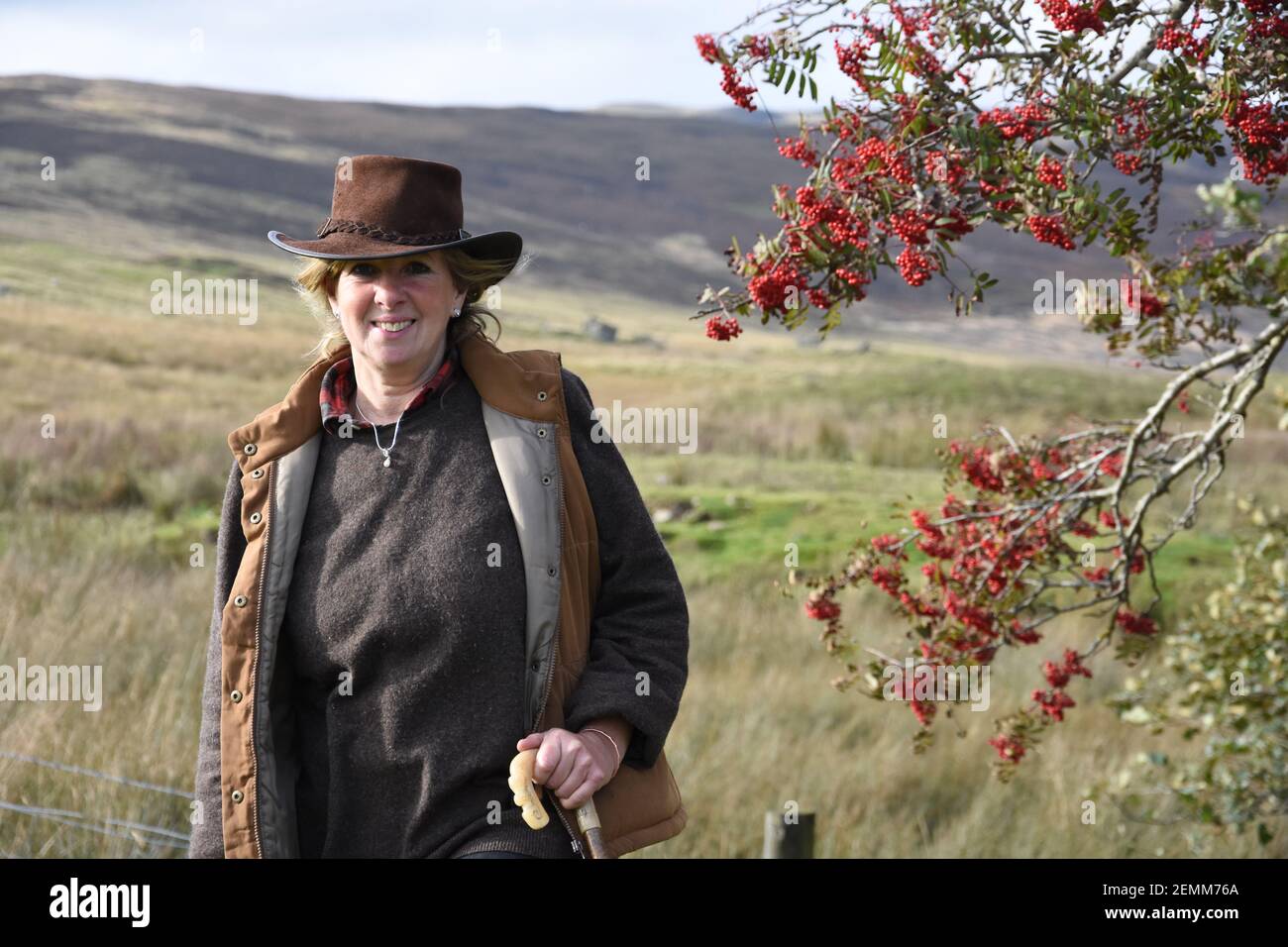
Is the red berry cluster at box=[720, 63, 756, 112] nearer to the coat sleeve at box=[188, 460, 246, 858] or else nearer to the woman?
the woman

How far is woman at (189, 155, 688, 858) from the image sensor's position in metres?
2.97

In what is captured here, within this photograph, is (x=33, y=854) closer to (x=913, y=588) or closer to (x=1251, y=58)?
(x=1251, y=58)

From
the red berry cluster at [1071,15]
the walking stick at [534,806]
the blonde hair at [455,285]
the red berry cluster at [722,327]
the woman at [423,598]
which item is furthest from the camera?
the red berry cluster at [722,327]

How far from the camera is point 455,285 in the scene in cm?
327

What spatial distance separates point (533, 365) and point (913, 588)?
7579mm

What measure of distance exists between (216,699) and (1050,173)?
2.35m

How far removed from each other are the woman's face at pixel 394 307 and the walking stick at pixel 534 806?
36.4 inches

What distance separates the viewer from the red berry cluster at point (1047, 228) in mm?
3461

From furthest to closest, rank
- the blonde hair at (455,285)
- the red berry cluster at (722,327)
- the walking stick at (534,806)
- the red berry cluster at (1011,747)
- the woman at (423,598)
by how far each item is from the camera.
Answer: the red berry cluster at (1011,747)
the red berry cluster at (722,327)
the blonde hair at (455,285)
the woman at (423,598)
the walking stick at (534,806)

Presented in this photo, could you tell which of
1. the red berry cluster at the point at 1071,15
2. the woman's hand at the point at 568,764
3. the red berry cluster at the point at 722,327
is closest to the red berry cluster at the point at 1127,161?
the red berry cluster at the point at 1071,15

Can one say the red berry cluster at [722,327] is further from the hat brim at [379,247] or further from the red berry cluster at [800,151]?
the hat brim at [379,247]

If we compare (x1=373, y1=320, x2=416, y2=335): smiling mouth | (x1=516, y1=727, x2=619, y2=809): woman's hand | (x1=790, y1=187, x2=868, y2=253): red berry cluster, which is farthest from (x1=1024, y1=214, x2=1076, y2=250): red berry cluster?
(x1=516, y1=727, x2=619, y2=809): woman's hand

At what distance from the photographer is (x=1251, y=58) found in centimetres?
339

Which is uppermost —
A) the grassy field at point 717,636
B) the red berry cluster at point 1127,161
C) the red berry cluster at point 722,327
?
the red berry cluster at point 1127,161
